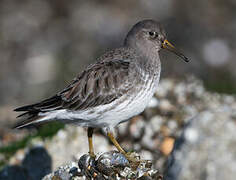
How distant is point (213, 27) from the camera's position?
20.8m

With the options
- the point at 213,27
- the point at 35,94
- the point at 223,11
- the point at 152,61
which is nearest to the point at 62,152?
the point at 152,61

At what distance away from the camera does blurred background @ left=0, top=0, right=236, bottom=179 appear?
17938 mm

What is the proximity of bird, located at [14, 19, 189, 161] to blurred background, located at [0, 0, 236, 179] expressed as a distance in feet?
29.6

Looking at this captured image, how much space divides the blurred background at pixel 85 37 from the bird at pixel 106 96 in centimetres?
903

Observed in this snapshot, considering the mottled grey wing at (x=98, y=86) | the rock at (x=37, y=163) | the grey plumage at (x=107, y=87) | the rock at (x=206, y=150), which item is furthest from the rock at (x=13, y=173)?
the rock at (x=206, y=150)

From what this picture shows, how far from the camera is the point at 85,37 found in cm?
2038

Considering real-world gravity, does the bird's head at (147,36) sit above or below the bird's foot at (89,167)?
above

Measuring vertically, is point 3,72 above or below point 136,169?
above

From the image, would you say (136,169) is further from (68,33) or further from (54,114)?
(68,33)

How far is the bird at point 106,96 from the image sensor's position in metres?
7.20

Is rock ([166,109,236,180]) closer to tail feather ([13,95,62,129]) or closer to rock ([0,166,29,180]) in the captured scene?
tail feather ([13,95,62,129])

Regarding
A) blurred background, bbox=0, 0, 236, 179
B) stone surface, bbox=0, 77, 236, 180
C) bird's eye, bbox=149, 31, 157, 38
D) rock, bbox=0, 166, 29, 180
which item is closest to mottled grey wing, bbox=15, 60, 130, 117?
bird's eye, bbox=149, 31, 157, 38

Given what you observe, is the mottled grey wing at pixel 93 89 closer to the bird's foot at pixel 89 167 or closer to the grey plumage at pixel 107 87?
the grey plumage at pixel 107 87

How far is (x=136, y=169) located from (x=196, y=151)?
171 centimetres
